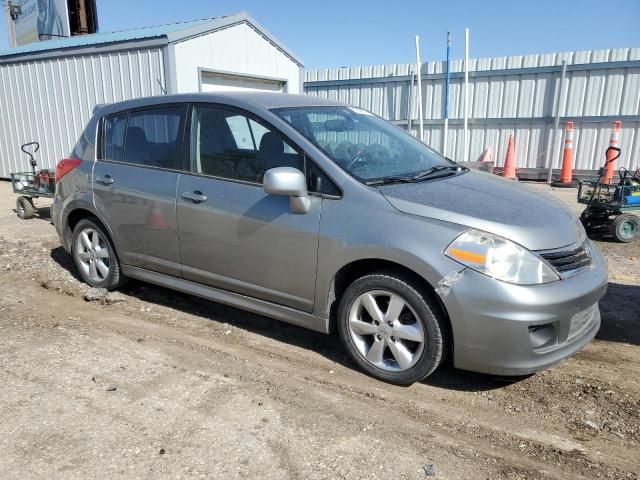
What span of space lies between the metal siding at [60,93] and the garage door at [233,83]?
98cm

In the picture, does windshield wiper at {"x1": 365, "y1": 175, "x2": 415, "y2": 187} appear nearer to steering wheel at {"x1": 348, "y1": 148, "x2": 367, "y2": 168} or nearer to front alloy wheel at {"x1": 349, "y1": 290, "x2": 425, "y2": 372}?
steering wheel at {"x1": 348, "y1": 148, "x2": 367, "y2": 168}

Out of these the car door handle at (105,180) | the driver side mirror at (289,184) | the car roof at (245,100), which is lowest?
the car door handle at (105,180)

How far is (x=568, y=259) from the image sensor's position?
3105 mm

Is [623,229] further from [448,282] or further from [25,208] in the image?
[25,208]

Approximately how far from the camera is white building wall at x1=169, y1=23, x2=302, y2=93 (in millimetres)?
9031

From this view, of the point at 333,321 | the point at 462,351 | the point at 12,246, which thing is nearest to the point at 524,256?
the point at 462,351

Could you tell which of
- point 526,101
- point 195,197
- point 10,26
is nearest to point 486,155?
point 526,101

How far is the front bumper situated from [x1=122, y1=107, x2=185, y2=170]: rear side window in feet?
8.28

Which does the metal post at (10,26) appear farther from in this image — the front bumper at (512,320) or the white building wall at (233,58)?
the front bumper at (512,320)

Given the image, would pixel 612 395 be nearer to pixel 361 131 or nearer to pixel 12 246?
pixel 361 131

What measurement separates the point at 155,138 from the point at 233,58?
620 cm

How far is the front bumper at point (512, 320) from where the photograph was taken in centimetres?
288

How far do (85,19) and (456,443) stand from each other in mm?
17695

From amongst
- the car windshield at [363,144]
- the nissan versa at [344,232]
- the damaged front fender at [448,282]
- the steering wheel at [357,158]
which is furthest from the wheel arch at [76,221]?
the damaged front fender at [448,282]
